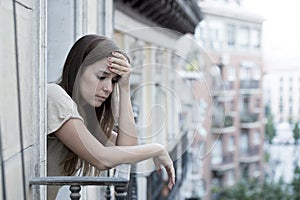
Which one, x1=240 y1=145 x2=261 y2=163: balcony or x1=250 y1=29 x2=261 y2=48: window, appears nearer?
x1=250 y1=29 x2=261 y2=48: window

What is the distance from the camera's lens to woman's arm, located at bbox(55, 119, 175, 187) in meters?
2.55

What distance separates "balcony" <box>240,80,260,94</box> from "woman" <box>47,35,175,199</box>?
28.1 metres

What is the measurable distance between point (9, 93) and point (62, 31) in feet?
5.85

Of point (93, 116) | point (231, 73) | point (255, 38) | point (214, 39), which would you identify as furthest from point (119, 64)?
point (255, 38)

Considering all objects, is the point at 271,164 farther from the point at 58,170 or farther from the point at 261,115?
the point at 58,170

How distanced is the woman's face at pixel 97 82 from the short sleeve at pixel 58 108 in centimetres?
7

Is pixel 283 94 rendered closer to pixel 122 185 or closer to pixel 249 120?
pixel 249 120

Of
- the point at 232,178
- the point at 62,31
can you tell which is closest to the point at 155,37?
the point at 62,31

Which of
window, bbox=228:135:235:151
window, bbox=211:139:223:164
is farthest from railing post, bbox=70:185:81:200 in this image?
window, bbox=228:135:235:151

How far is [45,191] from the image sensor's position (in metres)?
2.80

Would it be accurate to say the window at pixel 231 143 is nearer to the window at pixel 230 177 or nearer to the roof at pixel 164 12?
the window at pixel 230 177

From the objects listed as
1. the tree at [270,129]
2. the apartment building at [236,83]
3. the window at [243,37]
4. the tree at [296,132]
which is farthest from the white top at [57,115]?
the tree at [270,129]

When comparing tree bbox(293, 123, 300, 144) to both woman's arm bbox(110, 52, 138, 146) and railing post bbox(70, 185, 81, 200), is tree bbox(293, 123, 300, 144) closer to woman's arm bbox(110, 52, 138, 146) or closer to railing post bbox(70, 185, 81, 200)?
woman's arm bbox(110, 52, 138, 146)

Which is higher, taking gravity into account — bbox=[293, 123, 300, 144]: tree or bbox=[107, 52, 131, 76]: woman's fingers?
bbox=[107, 52, 131, 76]: woman's fingers
